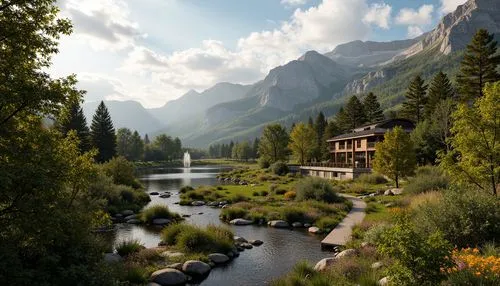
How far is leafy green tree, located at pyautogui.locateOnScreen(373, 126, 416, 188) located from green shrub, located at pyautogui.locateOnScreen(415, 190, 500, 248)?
25.3 metres

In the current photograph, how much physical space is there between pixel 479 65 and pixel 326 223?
150ft

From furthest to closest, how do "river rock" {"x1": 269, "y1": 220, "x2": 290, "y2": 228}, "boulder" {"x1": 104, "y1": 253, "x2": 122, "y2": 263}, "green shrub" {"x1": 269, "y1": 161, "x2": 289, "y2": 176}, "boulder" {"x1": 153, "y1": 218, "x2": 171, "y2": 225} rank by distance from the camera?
"green shrub" {"x1": 269, "y1": 161, "x2": 289, "y2": 176} → "boulder" {"x1": 153, "y1": 218, "x2": 171, "y2": 225} → "river rock" {"x1": 269, "y1": 220, "x2": 290, "y2": 228} → "boulder" {"x1": 104, "y1": 253, "x2": 122, "y2": 263}

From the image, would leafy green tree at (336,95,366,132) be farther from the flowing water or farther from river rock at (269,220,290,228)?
river rock at (269,220,290,228)

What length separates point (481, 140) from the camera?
18.9m

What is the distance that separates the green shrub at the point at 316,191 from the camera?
115 feet

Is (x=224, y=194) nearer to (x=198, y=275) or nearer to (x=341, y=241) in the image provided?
(x=341, y=241)

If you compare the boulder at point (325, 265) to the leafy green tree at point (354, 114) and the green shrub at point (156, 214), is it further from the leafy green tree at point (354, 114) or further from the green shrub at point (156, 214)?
the leafy green tree at point (354, 114)

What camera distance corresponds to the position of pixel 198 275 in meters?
16.8

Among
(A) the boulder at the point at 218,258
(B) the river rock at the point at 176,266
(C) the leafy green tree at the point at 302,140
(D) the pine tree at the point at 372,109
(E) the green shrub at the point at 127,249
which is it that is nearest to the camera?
(B) the river rock at the point at 176,266

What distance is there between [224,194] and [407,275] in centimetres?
3563

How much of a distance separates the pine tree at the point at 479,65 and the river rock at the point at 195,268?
5431 cm

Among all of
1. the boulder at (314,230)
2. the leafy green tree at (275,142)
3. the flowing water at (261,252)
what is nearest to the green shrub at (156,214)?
the flowing water at (261,252)

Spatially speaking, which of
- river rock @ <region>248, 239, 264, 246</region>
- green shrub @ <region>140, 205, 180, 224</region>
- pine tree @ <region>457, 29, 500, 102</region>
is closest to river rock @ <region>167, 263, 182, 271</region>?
river rock @ <region>248, 239, 264, 246</region>

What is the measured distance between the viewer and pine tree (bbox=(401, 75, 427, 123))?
7525cm
